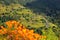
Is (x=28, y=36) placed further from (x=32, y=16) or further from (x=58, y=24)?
(x=32, y=16)

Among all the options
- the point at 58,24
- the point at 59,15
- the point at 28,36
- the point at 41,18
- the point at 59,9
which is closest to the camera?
the point at 28,36

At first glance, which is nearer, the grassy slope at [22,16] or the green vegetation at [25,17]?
the green vegetation at [25,17]

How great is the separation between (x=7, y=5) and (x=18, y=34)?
120 metres

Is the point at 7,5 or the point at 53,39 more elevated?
the point at 53,39

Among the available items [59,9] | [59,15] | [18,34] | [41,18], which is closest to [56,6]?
[59,9]

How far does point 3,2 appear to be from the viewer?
7776 inches

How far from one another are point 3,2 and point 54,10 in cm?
4070

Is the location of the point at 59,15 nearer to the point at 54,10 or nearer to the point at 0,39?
the point at 54,10

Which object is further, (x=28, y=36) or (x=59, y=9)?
(x=59, y=9)

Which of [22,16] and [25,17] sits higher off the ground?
[22,16]

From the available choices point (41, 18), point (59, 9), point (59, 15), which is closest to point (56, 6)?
point (59, 9)

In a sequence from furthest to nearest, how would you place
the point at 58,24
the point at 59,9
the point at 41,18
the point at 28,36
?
the point at 59,9 → the point at 41,18 → the point at 58,24 → the point at 28,36

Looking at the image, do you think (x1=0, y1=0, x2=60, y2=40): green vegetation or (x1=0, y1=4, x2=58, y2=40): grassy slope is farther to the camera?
(x1=0, y1=4, x2=58, y2=40): grassy slope

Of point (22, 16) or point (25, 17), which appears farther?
point (22, 16)
